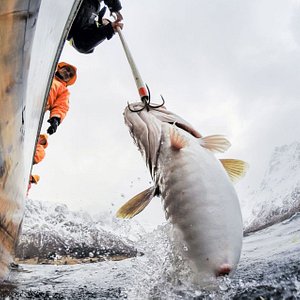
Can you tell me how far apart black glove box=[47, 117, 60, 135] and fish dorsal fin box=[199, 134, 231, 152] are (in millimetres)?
2803

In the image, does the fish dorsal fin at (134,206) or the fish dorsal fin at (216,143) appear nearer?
the fish dorsal fin at (134,206)

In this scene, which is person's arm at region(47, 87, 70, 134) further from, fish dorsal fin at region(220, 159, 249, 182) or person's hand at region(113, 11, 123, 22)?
fish dorsal fin at region(220, 159, 249, 182)

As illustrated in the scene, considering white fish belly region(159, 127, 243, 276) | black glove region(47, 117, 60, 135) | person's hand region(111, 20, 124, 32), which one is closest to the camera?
white fish belly region(159, 127, 243, 276)

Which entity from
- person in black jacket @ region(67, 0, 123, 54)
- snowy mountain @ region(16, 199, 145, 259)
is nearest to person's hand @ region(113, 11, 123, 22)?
person in black jacket @ region(67, 0, 123, 54)

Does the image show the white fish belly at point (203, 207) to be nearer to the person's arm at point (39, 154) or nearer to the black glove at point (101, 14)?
the black glove at point (101, 14)

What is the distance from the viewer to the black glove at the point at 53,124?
16.2ft

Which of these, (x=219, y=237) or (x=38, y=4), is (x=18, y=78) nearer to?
(x=38, y=4)

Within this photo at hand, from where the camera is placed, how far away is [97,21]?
4.48 meters

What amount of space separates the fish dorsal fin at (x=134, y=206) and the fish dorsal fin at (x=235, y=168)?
1.55ft

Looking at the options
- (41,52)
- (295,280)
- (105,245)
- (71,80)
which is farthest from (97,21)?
(105,245)

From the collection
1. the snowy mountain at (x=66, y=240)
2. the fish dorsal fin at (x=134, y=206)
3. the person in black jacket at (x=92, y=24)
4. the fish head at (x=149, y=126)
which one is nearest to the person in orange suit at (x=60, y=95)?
the person in black jacket at (x=92, y=24)

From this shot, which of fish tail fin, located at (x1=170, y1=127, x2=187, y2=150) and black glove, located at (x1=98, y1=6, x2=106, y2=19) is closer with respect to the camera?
fish tail fin, located at (x1=170, y1=127, x2=187, y2=150)

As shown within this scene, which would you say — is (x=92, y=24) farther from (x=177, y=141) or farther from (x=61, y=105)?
(x=177, y=141)

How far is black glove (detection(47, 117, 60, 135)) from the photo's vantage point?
493 cm
